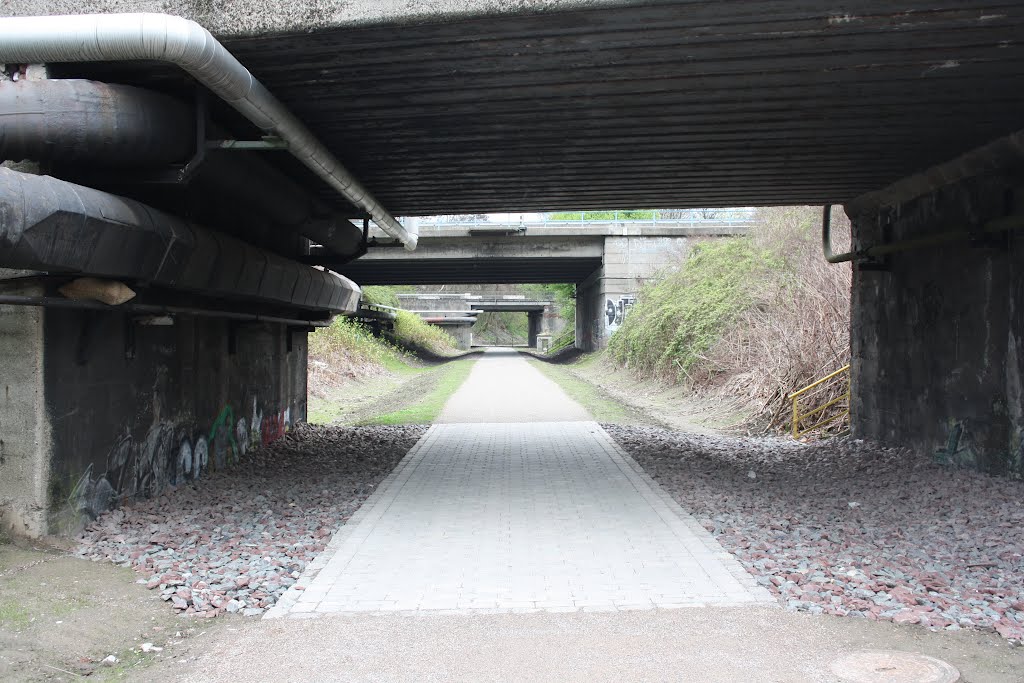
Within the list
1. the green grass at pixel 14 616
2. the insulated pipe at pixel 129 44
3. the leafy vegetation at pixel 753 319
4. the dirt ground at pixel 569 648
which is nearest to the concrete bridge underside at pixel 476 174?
the insulated pipe at pixel 129 44

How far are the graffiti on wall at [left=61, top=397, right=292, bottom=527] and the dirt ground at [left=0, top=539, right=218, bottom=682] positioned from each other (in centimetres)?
70

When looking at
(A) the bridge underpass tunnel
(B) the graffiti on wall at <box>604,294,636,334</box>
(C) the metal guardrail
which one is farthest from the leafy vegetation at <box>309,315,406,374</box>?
(A) the bridge underpass tunnel

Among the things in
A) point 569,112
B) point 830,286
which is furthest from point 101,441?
point 830,286

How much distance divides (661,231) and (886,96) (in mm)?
26930

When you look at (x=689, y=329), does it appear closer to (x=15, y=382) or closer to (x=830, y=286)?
(x=830, y=286)

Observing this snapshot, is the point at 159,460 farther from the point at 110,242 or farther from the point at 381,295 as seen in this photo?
the point at 381,295

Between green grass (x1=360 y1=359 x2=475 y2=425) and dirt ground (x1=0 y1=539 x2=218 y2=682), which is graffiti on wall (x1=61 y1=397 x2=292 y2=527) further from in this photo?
green grass (x1=360 y1=359 x2=475 y2=425)

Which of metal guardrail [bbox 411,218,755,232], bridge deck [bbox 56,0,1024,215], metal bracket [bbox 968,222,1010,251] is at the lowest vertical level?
metal bracket [bbox 968,222,1010,251]

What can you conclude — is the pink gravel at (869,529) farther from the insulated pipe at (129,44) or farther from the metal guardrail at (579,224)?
the metal guardrail at (579,224)

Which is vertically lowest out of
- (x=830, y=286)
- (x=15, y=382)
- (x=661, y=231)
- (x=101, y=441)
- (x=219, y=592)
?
(x=219, y=592)

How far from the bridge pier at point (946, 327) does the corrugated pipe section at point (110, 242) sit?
771cm

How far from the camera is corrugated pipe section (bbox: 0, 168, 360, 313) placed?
16.6 ft

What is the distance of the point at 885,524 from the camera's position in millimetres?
7555

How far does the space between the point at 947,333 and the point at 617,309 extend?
24.8 meters
